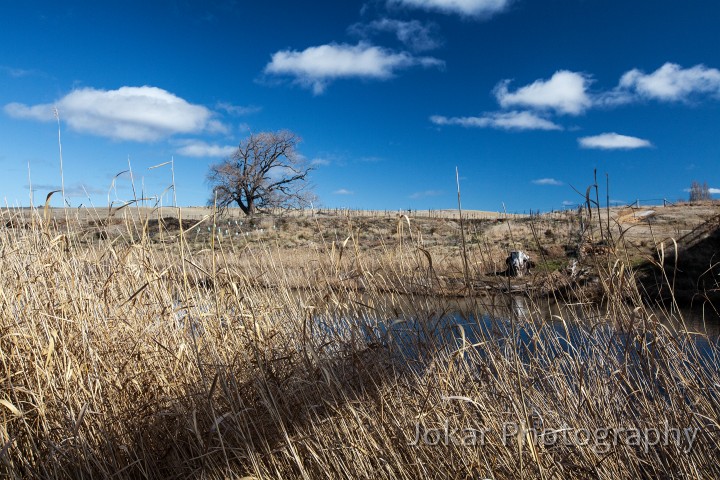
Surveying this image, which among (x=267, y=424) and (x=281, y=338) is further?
(x=281, y=338)

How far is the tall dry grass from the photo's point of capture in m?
1.98

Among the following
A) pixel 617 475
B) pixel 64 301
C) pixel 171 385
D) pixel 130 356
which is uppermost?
pixel 64 301

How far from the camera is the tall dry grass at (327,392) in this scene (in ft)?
6.49

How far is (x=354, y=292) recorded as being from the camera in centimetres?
275

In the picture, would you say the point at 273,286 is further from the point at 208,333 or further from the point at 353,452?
the point at 353,452

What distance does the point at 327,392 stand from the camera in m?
2.31

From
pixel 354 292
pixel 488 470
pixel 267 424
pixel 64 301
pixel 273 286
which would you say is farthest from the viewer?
pixel 273 286

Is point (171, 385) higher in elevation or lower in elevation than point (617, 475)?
higher

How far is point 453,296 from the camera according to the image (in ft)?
7.98

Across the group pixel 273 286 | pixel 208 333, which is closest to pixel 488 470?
pixel 208 333

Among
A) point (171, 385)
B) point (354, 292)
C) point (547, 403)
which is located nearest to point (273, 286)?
point (354, 292)

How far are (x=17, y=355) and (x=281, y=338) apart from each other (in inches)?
49.2

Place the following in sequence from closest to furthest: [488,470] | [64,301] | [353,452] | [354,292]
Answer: [488,470] → [353,452] → [64,301] → [354,292]

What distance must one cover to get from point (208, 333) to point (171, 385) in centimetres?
28
